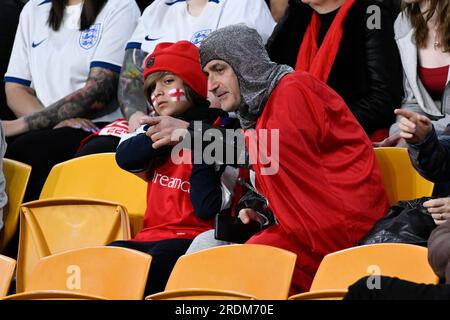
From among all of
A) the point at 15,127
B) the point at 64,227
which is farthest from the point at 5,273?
the point at 15,127

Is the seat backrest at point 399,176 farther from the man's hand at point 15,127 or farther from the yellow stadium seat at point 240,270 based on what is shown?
the man's hand at point 15,127

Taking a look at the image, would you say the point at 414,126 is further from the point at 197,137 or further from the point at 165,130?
the point at 165,130

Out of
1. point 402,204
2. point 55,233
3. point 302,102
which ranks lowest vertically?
point 55,233

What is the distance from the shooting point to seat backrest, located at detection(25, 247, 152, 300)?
3.03 m

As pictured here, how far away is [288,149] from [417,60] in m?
1.11

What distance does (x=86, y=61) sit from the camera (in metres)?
4.92

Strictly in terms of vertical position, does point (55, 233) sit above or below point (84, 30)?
below

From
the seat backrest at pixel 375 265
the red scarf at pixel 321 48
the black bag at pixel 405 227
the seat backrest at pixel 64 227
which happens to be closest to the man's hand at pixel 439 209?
the black bag at pixel 405 227

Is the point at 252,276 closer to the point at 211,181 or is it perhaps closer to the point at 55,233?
the point at 211,181

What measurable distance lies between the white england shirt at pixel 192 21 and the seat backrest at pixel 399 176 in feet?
3.81

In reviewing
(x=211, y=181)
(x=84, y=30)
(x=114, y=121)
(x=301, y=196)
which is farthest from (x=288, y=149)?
(x=84, y=30)

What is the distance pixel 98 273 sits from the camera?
10.2 feet

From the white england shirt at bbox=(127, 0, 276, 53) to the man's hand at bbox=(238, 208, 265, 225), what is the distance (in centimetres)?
131

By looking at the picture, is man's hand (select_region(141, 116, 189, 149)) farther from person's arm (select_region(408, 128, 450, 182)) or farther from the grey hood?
person's arm (select_region(408, 128, 450, 182))
